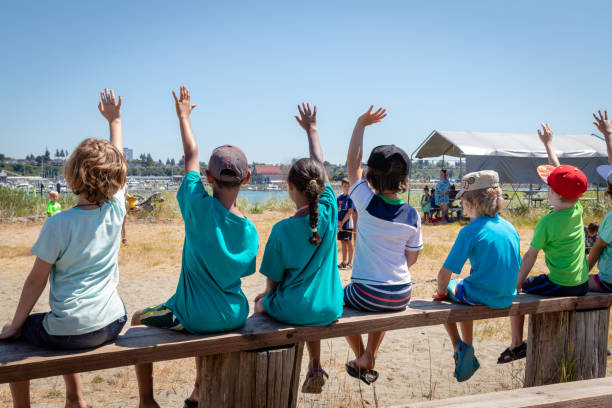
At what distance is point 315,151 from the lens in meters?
3.37

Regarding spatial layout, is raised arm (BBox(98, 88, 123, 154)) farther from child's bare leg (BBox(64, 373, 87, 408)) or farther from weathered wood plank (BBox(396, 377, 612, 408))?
weathered wood plank (BBox(396, 377, 612, 408))

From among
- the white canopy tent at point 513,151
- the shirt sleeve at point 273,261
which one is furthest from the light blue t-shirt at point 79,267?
the white canopy tent at point 513,151

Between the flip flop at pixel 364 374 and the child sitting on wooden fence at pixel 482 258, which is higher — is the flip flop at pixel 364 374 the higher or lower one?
the lower one

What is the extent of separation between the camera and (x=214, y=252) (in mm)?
2549

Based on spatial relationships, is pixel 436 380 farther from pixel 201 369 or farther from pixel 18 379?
pixel 18 379

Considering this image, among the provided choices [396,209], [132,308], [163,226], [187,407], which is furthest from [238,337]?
[163,226]

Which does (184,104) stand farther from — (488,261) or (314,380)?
(488,261)

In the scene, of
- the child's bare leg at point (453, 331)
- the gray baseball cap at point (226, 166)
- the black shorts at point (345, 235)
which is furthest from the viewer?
the black shorts at point (345, 235)

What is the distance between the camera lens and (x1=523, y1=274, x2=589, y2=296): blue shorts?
143 inches

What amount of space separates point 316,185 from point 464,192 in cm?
127

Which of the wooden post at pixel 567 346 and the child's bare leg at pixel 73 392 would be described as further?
the wooden post at pixel 567 346

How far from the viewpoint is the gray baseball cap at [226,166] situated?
103 inches

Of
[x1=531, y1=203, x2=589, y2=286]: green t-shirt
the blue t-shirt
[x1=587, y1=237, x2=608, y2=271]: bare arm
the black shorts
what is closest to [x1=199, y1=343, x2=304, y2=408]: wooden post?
[x1=531, y1=203, x2=589, y2=286]: green t-shirt

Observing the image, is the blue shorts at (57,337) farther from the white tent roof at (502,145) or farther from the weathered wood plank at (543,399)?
the white tent roof at (502,145)
